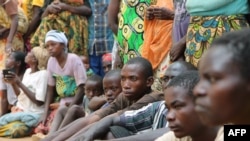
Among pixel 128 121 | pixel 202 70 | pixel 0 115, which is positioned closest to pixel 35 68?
pixel 0 115

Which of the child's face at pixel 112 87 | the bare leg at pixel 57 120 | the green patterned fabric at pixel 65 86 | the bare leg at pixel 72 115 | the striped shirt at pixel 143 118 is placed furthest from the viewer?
the green patterned fabric at pixel 65 86

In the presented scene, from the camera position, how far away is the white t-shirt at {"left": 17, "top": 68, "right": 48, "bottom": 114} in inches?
239

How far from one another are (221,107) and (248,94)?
0.29 ft

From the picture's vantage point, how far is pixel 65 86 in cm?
583

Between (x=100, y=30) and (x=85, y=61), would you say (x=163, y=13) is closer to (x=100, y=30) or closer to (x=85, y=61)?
(x=100, y=30)

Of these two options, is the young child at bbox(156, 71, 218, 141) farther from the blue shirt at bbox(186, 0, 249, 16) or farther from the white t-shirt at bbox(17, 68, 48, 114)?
the white t-shirt at bbox(17, 68, 48, 114)

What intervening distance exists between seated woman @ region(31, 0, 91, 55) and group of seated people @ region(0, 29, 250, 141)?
26 cm

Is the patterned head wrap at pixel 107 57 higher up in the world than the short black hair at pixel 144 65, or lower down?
lower down

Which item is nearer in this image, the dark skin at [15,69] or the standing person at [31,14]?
the dark skin at [15,69]

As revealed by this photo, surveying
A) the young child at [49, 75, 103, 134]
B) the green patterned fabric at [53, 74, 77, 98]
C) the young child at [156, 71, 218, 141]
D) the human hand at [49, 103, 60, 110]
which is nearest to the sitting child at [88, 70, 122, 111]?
the young child at [49, 75, 103, 134]

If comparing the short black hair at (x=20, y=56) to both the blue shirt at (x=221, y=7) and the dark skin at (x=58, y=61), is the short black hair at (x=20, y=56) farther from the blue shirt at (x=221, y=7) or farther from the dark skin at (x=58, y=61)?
the blue shirt at (x=221, y=7)

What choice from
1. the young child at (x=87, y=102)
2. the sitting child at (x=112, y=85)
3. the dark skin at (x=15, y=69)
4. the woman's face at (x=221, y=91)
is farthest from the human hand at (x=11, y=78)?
the woman's face at (x=221, y=91)

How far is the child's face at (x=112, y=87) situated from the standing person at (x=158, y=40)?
300mm

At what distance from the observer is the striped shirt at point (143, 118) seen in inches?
133
